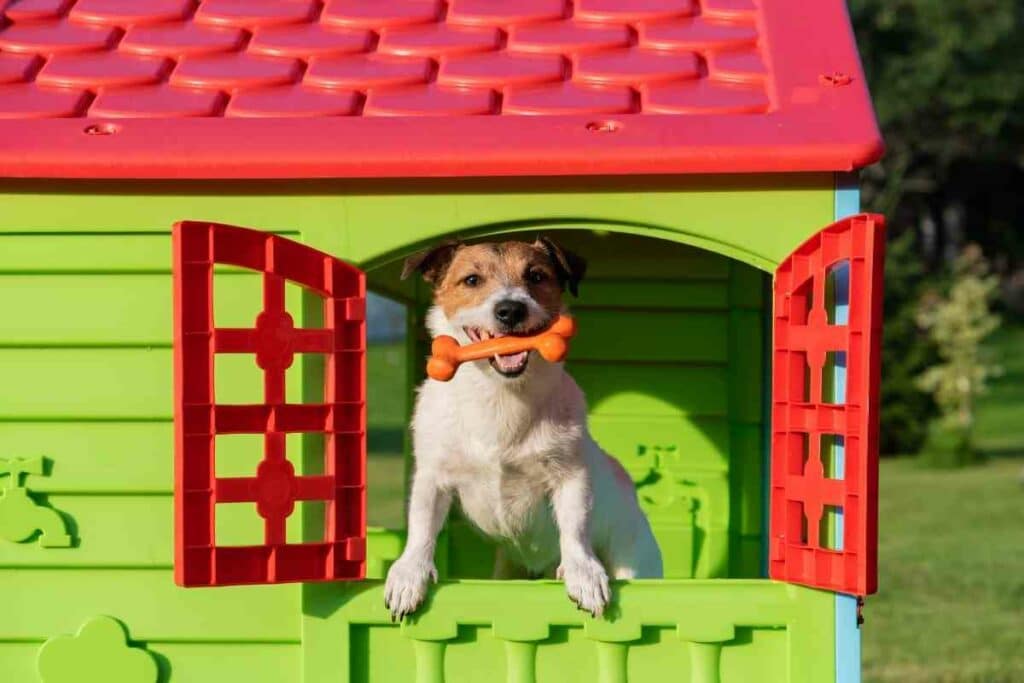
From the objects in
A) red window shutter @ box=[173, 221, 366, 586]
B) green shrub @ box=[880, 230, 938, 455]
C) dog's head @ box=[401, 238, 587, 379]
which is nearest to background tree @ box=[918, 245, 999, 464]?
green shrub @ box=[880, 230, 938, 455]

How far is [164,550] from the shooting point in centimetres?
437

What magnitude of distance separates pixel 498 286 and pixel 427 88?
715 mm

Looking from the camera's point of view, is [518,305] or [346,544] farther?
[518,305]

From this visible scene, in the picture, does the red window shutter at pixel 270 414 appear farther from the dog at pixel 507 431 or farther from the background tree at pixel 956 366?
the background tree at pixel 956 366

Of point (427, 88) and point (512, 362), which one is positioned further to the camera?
point (512, 362)

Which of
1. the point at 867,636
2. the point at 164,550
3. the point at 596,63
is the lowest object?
the point at 867,636

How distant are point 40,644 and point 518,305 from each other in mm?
1663

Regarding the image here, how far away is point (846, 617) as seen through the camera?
411 centimetres

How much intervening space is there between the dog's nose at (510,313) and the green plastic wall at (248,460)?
1.14 feet

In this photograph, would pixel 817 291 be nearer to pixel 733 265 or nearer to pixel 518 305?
pixel 518 305

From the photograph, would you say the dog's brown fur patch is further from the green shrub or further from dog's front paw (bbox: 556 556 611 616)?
the green shrub

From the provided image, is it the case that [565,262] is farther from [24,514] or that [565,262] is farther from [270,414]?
[24,514]

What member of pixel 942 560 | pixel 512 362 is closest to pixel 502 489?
pixel 512 362

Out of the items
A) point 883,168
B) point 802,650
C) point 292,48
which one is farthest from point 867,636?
point 883,168
